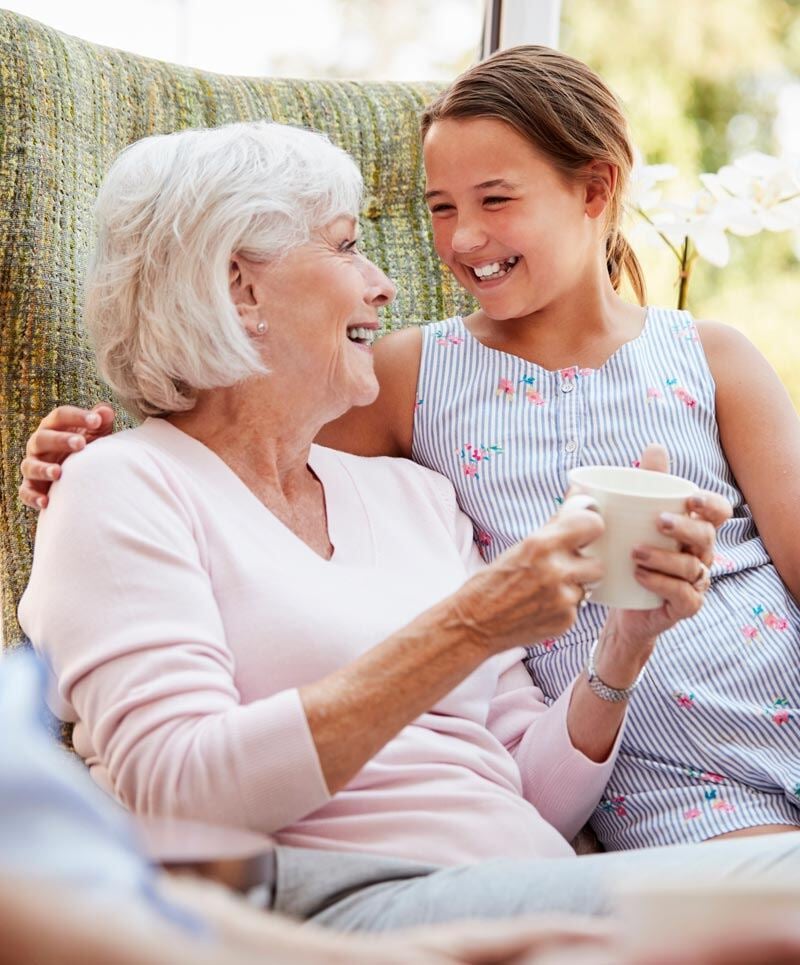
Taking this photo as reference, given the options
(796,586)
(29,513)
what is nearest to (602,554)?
(796,586)

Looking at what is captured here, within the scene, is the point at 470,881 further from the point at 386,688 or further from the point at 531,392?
the point at 531,392

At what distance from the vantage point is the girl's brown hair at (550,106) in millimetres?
1602

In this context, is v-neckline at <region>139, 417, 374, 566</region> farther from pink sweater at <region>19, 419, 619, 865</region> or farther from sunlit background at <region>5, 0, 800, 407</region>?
sunlit background at <region>5, 0, 800, 407</region>

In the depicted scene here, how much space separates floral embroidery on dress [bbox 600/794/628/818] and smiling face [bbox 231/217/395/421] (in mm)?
606

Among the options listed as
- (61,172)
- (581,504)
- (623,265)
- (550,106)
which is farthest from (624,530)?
(61,172)

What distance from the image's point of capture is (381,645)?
1121mm

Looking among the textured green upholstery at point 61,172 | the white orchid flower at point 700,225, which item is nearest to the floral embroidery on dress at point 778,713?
the textured green upholstery at point 61,172

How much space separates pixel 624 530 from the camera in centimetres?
113

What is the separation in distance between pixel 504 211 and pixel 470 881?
90 centimetres

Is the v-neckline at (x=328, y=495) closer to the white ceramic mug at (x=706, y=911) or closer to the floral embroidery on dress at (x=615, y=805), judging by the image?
the floral embroidery on dress at (x=615, y=805)

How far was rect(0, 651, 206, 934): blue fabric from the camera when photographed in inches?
23.9

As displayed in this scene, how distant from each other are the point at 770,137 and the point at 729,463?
10.3 feet

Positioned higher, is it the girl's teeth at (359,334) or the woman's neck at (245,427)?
the girl's teeth at (359,334)

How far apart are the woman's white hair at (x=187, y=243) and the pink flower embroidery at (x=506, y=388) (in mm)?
363
